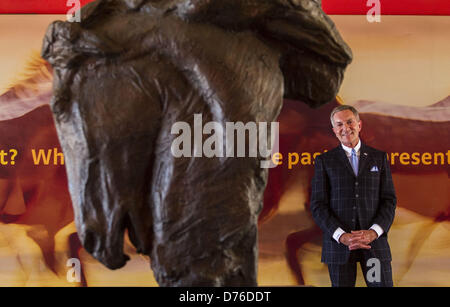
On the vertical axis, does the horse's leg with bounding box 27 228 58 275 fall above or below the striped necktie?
below

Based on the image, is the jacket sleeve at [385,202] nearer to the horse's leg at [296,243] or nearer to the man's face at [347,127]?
the man's face at [347,127]

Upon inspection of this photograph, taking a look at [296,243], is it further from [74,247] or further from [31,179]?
[31,179]

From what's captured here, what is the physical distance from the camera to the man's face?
5.56 feet

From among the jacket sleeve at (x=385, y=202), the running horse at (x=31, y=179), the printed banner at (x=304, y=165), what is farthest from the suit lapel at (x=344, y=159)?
the running horse at (x=31, y=179)

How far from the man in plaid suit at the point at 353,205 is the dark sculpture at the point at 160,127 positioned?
884mm

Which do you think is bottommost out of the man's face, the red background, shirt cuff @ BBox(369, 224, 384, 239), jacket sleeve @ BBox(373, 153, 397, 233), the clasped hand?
the clasped hand

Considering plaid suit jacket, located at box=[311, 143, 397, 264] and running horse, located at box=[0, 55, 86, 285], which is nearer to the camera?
plaid suit jacket, located at box=[311, 143, 397, 264]

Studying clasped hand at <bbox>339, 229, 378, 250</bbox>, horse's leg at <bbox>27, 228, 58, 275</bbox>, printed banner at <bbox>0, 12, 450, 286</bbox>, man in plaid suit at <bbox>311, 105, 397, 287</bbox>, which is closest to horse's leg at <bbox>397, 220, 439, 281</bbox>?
printed banner at <bbox>0, 12, 450, 286</bbox>

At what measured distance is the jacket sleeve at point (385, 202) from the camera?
1.65 m

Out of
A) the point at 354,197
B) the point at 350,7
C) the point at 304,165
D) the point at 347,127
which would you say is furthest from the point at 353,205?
the point at 350,7

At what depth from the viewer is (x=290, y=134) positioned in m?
2.55

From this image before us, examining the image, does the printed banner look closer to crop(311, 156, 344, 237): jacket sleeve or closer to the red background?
the red background

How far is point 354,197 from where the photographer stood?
5.42ft
